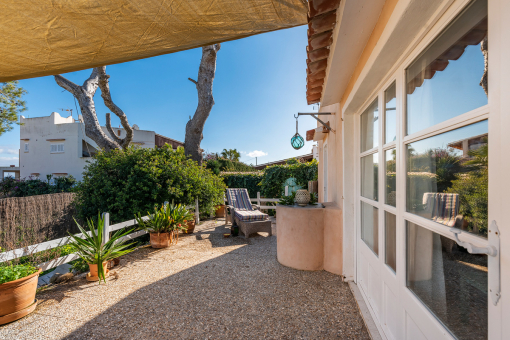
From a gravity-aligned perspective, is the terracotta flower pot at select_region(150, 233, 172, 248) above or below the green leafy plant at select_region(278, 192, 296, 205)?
below

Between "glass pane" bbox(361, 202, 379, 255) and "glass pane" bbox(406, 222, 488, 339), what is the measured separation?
72cm

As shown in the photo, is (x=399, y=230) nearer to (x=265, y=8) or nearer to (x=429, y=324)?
(x=429, y=324)

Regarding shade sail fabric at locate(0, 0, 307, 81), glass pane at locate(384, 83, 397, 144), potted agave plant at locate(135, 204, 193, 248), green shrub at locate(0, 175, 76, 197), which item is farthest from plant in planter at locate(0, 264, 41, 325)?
green shrub at locate(0, 175, 76, 197)

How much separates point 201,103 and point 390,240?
8.50 meters

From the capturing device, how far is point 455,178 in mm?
977

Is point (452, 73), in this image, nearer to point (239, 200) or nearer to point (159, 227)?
point (159, 227)

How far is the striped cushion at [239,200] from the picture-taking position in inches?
270

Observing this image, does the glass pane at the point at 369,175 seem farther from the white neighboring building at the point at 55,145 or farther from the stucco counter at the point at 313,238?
the white neighboring building at the point at 55,145

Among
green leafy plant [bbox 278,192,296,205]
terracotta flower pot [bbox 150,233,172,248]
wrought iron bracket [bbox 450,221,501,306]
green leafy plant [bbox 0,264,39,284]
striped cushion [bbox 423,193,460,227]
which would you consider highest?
striped cushion [bbox 423,193,460,227]

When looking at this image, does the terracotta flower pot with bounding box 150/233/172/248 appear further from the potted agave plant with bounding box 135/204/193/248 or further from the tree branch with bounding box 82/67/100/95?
the tree branch with bounding box 82/67/100/95

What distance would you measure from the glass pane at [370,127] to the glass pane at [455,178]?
0.87 m

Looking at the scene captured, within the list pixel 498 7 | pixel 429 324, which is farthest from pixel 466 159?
pixel 429 324

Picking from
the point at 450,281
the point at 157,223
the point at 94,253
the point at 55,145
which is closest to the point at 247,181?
the point at 157,223

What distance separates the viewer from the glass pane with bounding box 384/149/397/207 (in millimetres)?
1665
